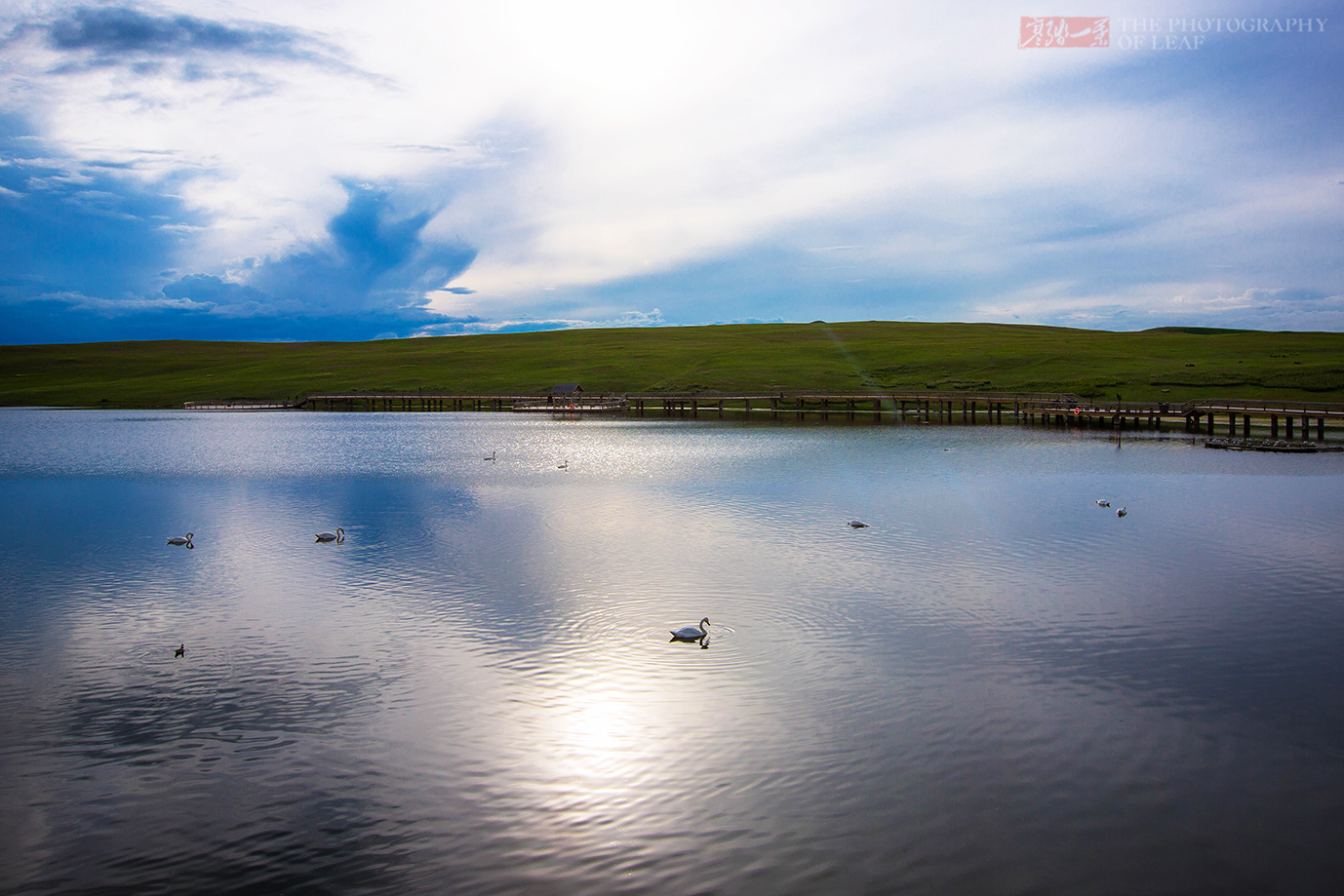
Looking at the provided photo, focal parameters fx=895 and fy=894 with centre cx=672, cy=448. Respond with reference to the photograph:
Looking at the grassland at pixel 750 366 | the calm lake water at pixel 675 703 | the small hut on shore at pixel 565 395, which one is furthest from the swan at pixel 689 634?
the small hut on shore at pixel 565 395

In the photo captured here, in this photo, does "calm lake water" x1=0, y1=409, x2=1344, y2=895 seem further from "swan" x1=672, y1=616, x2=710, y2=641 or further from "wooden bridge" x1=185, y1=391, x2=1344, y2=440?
"wooden bridge" x1=185, y1=391, x2=1344, y2=440

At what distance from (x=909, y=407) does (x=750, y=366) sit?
35.7 meters

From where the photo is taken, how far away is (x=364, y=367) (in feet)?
514

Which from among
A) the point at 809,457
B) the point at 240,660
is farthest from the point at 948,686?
the point at 809,457

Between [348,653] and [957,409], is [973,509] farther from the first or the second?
[957,409]

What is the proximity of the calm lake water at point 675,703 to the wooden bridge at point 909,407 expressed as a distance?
4119cm

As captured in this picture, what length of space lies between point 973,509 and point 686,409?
76.9m

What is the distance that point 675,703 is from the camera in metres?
12.8

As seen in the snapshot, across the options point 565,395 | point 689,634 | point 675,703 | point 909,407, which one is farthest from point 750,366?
point 675,703

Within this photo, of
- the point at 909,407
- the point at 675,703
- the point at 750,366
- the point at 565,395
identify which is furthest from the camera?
the point at 750,366

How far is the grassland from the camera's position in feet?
332

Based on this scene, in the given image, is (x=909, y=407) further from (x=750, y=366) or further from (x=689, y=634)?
(x=689, y=634)

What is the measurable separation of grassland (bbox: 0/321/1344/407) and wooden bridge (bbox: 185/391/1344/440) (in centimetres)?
875

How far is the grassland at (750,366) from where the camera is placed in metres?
101
